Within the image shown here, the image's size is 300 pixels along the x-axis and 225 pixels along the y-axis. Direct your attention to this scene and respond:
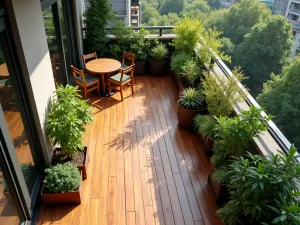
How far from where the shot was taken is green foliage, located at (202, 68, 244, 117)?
10.9 feet

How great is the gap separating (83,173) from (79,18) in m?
3.56

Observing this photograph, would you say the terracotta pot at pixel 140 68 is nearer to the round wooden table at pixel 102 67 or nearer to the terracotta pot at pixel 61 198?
the round wooden table at pixel 102 67

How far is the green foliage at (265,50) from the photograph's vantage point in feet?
54.3

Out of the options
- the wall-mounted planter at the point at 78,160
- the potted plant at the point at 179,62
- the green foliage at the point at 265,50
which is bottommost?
the green foliage at the point at 265,50

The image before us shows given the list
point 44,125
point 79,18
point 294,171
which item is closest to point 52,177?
point 44,125

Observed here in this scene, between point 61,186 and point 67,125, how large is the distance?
71 cm

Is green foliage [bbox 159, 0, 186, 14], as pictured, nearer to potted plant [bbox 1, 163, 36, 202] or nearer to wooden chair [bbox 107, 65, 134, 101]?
wooden chair [bbox 107, 65, 134, 101]

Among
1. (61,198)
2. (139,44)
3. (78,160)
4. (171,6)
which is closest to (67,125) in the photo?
(78,160)

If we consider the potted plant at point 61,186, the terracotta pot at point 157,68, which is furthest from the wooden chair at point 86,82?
the potted plant at point 61,186

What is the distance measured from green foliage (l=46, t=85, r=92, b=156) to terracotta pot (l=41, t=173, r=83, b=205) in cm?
54

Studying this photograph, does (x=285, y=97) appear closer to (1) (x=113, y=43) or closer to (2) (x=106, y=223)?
(1) (x=113, y=43)

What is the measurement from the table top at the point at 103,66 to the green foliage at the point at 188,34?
4.68 feet

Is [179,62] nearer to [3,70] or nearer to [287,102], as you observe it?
[3,70]

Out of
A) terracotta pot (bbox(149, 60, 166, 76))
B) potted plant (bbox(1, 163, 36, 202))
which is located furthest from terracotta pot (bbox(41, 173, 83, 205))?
terracotta pot (bbox(149, 60, 166, 76))
